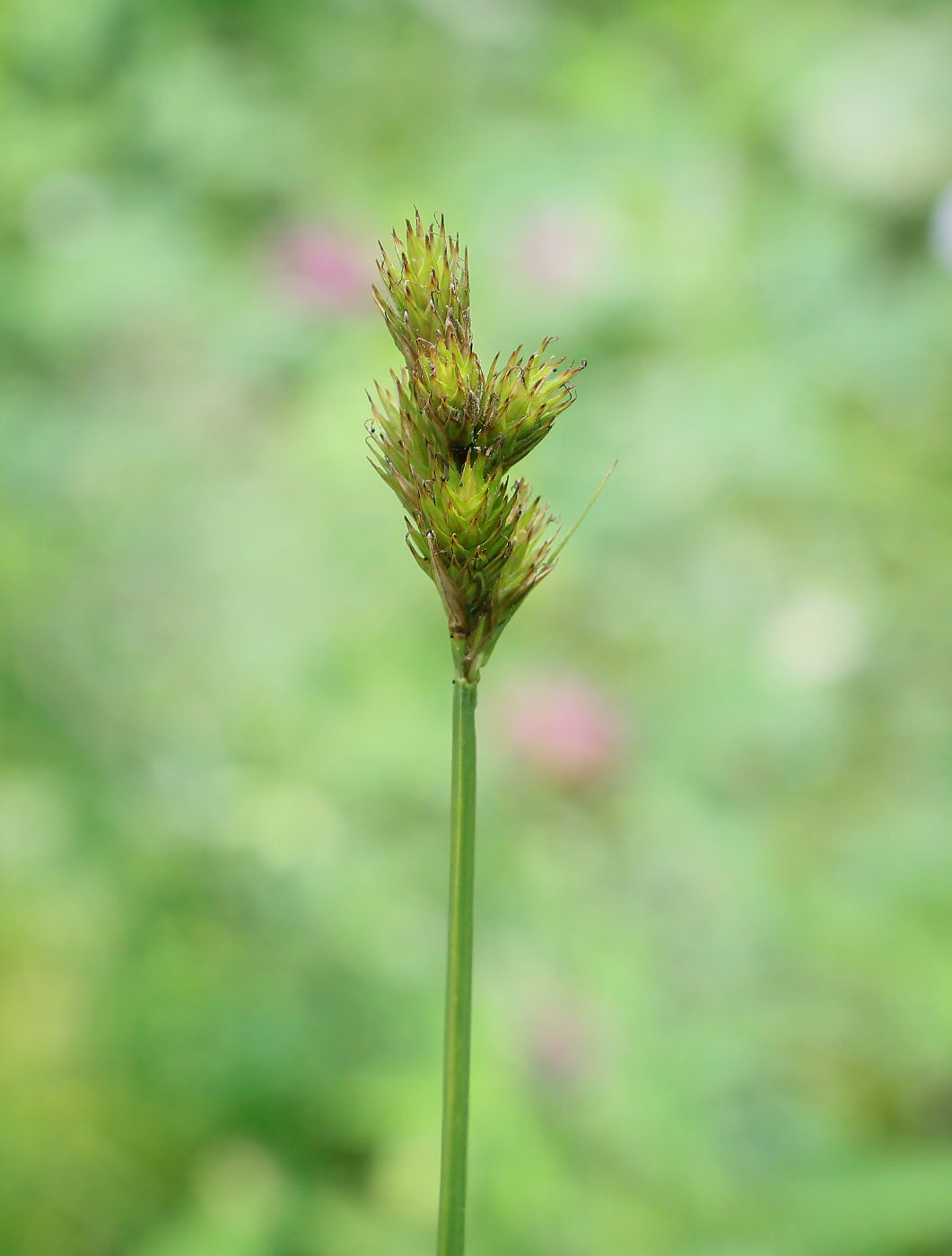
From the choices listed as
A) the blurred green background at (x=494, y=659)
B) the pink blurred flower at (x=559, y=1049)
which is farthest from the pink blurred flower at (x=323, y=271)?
the pink blurred flower at (x=559, y=1049)

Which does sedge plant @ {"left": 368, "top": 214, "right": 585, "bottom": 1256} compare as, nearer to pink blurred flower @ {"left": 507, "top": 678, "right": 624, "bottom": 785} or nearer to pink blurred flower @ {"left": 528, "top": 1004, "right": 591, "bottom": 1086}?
pink blurred flower @ {"left": 528, "top": 1004, "right": 591, "bottom": 1086}

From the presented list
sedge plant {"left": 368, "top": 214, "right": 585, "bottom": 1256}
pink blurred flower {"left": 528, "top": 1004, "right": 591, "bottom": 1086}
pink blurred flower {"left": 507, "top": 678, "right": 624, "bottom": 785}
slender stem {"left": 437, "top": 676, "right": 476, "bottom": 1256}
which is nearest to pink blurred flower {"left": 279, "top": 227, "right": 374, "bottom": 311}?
A: pink blurred flower {"left": 507, "top": 678, "right": 624, "bottom": 785}

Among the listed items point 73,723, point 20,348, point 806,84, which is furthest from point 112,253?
point 806,84

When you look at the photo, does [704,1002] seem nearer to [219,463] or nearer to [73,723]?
[73,723]

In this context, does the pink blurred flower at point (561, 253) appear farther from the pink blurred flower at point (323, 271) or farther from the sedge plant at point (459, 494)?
the sedge plant at point (459, 494)

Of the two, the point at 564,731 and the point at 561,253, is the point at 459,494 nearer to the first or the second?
the point at 564,731

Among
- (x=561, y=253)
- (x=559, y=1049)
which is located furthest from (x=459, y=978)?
(x=561, y=253)
